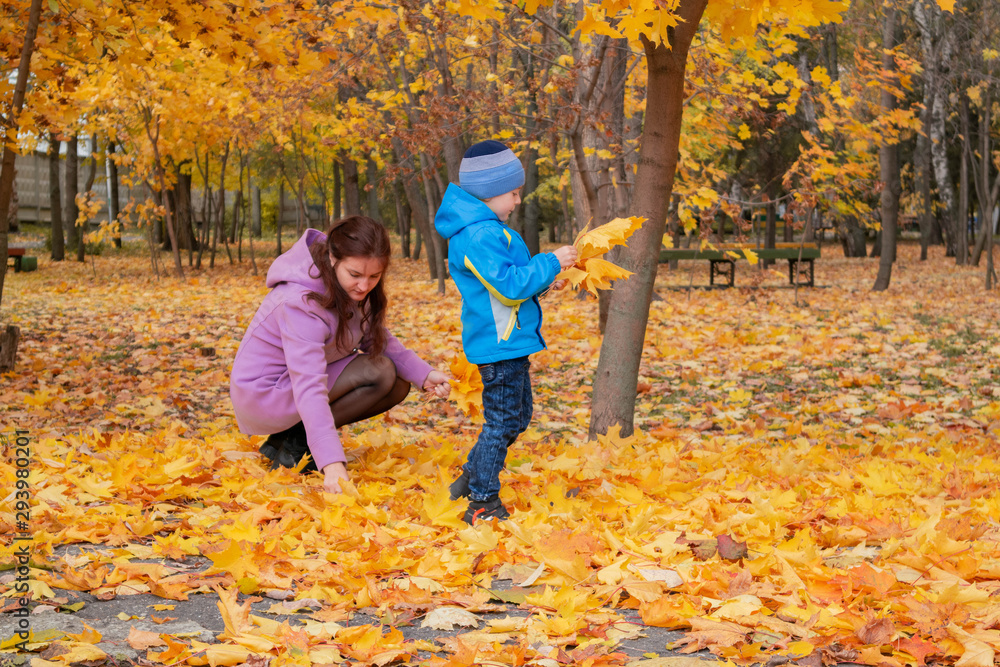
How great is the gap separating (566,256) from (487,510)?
0.95 metres

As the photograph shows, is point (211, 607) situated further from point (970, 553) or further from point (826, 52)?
point (826, 52)

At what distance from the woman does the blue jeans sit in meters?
0.41

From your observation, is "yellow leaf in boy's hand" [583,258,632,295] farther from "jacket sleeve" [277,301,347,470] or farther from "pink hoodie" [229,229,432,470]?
"jacket sleeve" [277,301,347,470]

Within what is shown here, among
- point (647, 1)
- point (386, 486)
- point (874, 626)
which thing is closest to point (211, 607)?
point (386, 486)

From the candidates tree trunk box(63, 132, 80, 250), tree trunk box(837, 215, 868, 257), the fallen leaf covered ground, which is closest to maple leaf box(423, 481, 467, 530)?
the fallen leaf covered ground

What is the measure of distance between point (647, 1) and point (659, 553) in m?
1.69

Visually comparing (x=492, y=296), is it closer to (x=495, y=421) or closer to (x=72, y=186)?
(x=495, y=421)

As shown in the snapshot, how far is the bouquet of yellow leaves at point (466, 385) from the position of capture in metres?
3.25

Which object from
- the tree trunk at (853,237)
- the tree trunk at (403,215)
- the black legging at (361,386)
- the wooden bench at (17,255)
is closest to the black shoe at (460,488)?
the black legging at (361,386)

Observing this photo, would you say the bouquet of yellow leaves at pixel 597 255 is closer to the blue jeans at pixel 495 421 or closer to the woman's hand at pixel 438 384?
the blue jeans at pixel 495 421

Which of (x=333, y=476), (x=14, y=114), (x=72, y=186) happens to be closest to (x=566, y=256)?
(x=333, y=476)

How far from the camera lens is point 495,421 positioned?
312 centimetres

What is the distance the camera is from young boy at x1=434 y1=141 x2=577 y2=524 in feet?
9.73

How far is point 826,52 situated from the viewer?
20.1 metres
